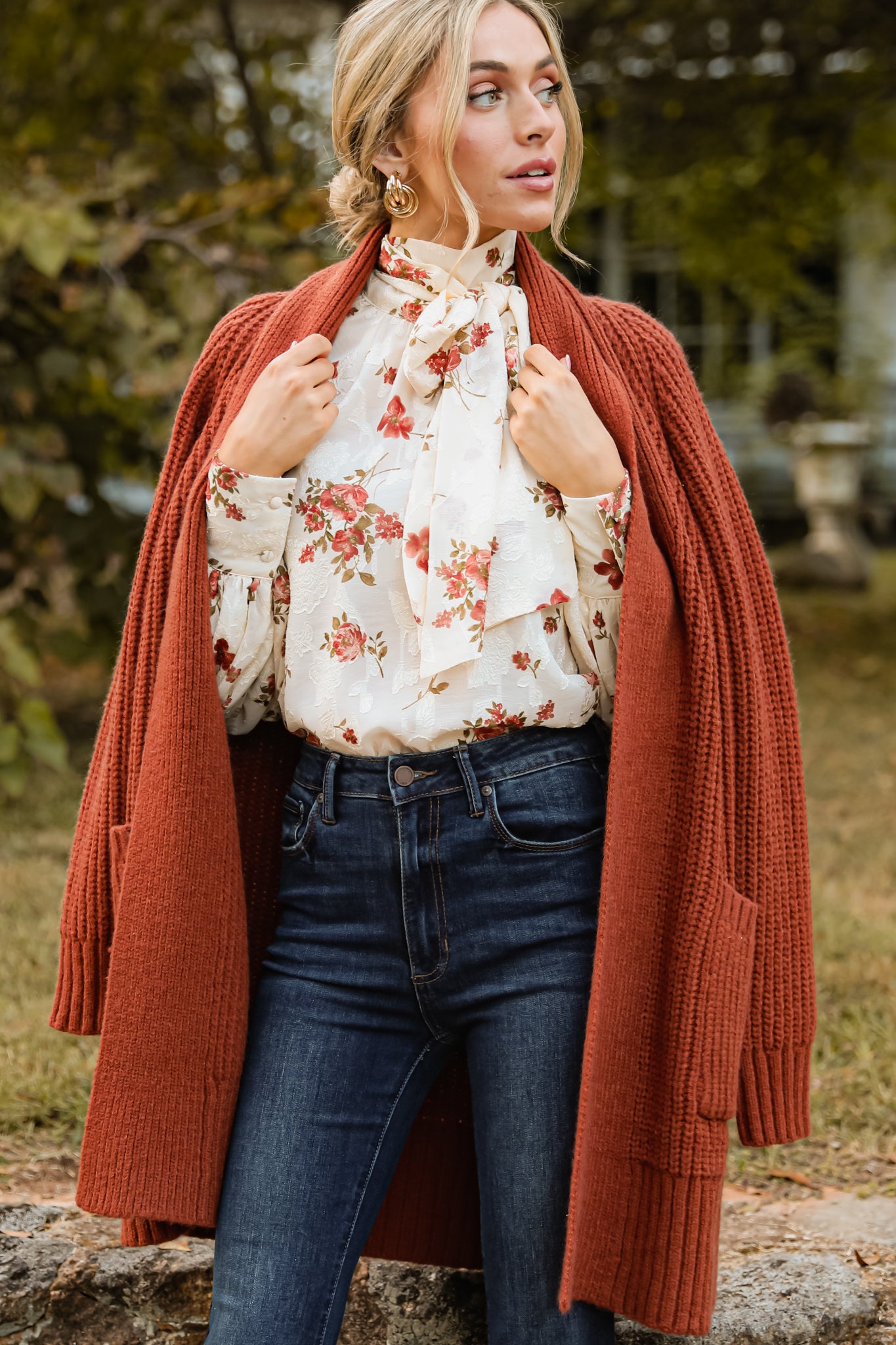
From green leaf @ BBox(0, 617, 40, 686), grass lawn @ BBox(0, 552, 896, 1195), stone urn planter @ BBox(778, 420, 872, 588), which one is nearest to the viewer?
grass lawn @ BBox(0, 552, 896, 1195)

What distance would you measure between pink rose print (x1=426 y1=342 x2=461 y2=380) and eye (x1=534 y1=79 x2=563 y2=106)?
0.33 meters

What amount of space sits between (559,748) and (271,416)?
1.76ft

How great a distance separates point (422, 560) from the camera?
1.69 m

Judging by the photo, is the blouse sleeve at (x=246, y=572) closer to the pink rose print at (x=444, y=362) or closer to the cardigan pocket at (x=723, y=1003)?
the pink rose print at (x=444, y=362)

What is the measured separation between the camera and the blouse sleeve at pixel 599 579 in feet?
5.51

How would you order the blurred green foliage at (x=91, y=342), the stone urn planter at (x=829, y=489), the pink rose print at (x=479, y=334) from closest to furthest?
the pink rose print at (x=479, y=334) < the blurred green foliage at (x=91, y=342) < the stone urn planter at (x=829, y=489)

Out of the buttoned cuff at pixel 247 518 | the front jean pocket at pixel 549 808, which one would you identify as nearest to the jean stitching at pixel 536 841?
the front jean pocket at pixel 549 808

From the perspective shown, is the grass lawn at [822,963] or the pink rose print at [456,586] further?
the grass lawn at [822,963]

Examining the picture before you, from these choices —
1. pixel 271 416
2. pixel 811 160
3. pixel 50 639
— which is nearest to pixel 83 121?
pixel 50 639

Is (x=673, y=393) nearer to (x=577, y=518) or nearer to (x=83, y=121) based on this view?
(x=577, y=518)

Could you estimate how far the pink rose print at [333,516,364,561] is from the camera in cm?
171

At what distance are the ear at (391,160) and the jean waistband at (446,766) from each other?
732 mm

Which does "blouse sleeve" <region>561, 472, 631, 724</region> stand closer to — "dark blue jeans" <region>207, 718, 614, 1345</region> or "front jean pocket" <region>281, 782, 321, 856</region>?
"dark blue jeans" <region>207, 718, 614, 1345</region>

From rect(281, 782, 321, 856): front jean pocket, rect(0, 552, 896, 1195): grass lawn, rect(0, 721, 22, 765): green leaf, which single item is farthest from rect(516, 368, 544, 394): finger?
rect(0, 721, 22, 765): green leaf
